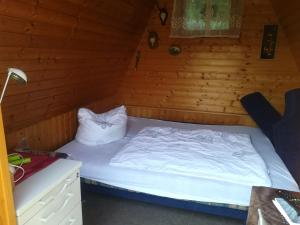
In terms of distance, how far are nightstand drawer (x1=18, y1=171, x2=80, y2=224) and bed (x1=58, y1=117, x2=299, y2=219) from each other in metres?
0.56

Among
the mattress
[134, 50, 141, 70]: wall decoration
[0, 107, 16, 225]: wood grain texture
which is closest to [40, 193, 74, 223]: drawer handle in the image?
[0, 107, 16, 225]: wood grain texture

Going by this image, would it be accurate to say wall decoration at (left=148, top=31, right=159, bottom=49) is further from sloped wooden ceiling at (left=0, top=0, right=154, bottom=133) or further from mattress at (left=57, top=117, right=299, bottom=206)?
mattress at (left=57, top=117, right=299, bottom=206)

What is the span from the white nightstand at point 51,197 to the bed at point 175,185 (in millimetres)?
511

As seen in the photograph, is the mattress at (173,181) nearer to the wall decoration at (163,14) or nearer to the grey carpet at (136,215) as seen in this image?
the grey carpet at (136,215)

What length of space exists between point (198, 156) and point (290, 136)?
87 cm

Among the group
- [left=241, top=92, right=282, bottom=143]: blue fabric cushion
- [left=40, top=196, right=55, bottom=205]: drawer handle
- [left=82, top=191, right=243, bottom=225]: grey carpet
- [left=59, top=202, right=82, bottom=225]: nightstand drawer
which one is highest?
[left=241, top=92, right=282, bottom=143]: blue fabric cushion

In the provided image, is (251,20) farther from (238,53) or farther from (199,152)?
(199,152)

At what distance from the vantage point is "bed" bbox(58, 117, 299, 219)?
6.15 feet

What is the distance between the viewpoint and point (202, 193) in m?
1.92

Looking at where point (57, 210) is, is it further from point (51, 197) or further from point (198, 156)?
point (198, 156)

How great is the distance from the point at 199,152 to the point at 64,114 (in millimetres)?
1439

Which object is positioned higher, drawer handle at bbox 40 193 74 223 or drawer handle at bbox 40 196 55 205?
drawer handle at bbox 40 196 55 205

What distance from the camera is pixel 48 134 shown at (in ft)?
7.83

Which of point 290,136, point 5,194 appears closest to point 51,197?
point 5,194
